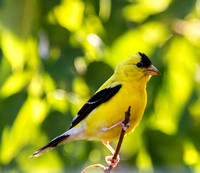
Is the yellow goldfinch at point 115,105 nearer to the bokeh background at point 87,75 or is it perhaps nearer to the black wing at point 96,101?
the black wing at point 96,101

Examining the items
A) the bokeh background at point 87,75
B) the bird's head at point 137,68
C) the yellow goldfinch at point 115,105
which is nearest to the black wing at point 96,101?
the yellow goldfinch at point 115,105

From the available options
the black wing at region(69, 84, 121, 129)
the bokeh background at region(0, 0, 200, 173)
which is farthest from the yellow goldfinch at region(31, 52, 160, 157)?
the bokeh background at region(0, 0, 200, 173)

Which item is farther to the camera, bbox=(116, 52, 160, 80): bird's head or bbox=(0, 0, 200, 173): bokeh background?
bbox=(0, 0, 200, 173): bokeh background

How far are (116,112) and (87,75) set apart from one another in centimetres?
98

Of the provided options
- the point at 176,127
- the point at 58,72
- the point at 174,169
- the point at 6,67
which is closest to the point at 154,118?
the point at 176,127

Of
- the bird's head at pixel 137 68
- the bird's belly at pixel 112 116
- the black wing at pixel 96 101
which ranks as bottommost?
the bird's belly at pixel 112 116

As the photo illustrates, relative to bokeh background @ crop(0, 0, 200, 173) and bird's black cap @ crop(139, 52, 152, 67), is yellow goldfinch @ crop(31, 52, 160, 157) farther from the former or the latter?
bokeh background @ crop(0, 0, 200, 173)

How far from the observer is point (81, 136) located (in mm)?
2975

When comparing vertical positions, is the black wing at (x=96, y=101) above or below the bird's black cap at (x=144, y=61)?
below

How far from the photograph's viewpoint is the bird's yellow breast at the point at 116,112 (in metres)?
2.67

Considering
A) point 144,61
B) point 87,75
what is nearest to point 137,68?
point 144,61

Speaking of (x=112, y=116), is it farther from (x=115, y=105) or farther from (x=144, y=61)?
(x=144, y=61)

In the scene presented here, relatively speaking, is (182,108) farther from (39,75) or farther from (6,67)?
(6,67)

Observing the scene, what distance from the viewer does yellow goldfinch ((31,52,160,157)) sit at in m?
2.68
